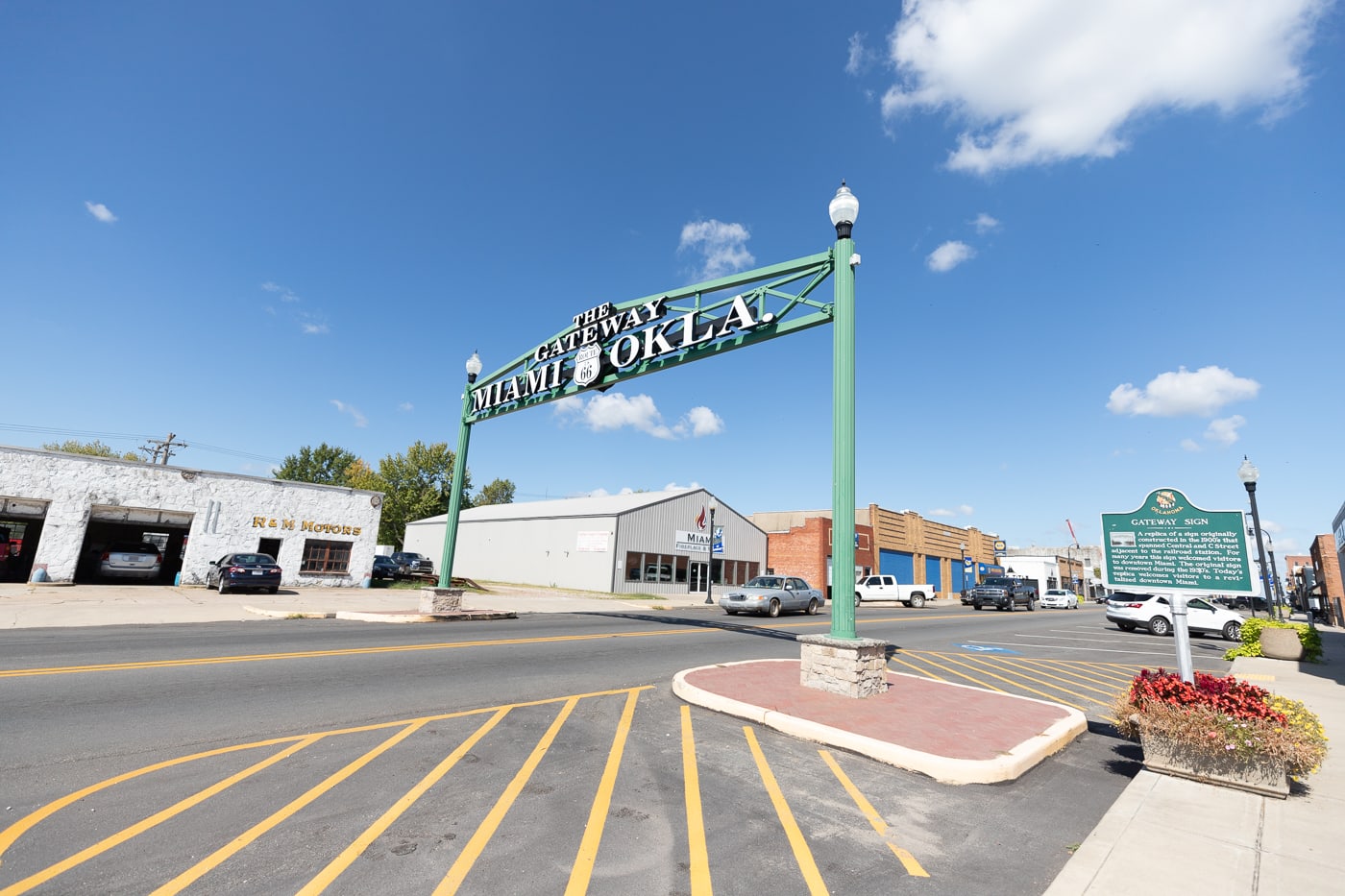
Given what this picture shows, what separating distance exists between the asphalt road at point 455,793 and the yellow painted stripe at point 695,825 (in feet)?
0.06

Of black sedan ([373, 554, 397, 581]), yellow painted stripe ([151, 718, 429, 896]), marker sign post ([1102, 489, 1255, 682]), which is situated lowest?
yellow painted stripe ([151, 718, 429, 896])

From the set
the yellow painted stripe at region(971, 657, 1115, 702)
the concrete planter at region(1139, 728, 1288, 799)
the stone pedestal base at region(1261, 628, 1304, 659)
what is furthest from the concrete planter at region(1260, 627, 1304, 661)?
the concrete planter at region(1139, 728, 1288, 799)

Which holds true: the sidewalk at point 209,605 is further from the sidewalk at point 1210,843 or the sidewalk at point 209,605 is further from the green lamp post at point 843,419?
the sidewalk at point 1210,843

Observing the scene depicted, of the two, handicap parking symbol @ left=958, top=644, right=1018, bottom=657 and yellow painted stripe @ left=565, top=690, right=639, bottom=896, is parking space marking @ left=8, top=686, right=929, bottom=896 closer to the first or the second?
yellow painted stripe @ left=565, top=690, right=639, bottom=896

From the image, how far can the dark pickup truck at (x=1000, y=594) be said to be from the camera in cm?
3862

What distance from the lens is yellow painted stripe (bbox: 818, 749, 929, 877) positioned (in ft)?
12.3

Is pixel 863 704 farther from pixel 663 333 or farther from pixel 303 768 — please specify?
pixel 663 333

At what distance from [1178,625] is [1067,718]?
6.07 ft

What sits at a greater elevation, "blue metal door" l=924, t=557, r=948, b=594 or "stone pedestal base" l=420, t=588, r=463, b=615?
"blue metal door" l=924, t=557, r=948, b=594

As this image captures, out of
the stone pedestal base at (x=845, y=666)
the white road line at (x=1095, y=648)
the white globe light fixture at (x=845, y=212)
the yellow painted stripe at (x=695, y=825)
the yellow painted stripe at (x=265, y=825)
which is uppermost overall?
the white globe light fixture at (x=845, y=212)

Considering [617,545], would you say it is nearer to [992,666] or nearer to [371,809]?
[992,666]

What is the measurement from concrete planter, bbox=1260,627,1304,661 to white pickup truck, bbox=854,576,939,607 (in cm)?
2213

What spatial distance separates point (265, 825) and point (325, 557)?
26.8 m

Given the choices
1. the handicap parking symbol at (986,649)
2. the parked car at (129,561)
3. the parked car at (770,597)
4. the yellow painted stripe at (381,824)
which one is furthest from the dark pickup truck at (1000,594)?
the parked car at (129,561)
